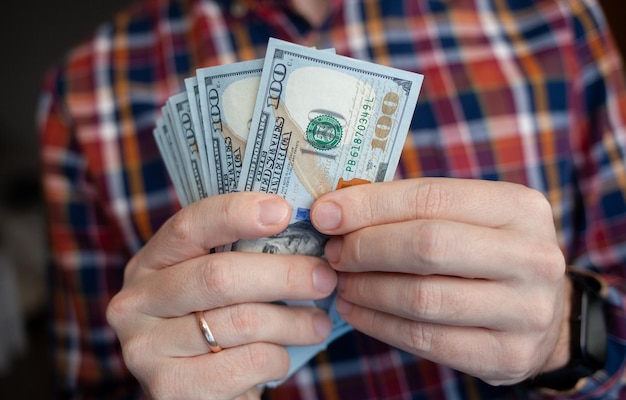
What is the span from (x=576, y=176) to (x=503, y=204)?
0.52m

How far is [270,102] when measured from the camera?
0.71 meters

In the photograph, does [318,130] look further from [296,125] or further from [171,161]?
[171,161]

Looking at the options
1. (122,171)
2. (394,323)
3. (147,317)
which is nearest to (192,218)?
(147,317)

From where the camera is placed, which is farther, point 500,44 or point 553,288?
point 500,44

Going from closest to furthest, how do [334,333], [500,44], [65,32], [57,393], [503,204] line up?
[503,204]
[334,333]
[500,44]
[57,393]
[65,32]

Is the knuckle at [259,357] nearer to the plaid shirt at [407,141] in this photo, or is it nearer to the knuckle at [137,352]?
the knuckle at [137,352]

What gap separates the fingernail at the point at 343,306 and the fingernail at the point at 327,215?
0.15 meters

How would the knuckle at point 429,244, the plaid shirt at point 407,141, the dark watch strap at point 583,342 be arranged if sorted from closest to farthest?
the knuckle at point 429,244 < the dark watch strap at point 583,342 < the plaid shirt at point 407,141

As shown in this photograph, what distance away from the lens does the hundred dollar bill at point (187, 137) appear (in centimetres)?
75

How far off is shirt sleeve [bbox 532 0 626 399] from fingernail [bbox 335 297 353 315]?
21.3 inches

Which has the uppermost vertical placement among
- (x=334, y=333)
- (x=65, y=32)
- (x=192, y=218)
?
(x=65, y=32)

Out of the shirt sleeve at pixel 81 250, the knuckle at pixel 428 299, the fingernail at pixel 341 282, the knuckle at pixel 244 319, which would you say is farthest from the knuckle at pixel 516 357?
the shirt sleeve at pixel 81 250

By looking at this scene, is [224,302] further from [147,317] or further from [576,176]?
[576,176]

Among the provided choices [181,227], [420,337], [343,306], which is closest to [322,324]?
[343,306]
